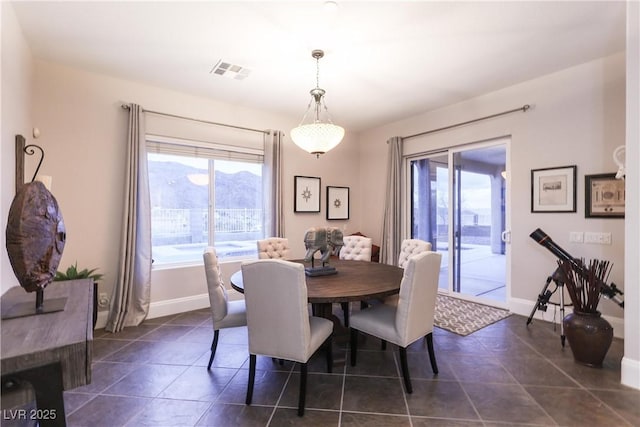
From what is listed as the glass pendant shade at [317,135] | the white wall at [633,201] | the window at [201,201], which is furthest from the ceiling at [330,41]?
the window at [201,201]

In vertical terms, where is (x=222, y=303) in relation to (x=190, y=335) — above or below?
above

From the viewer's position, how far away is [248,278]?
6.17 ft

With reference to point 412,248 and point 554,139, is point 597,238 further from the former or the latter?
point 412,248

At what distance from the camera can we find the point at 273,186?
14.1 ft

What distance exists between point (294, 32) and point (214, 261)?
79.7 inches

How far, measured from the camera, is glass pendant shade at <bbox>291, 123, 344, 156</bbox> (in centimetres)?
278

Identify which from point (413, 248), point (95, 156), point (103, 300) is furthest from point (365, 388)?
point (95, 156)

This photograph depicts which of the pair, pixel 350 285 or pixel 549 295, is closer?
pixel 350 285

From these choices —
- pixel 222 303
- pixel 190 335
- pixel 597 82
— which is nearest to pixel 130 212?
pixel 190 335

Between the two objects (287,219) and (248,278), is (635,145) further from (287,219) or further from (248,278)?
(287,219)

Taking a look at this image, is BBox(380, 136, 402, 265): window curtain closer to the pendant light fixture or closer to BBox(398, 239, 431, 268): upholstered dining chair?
BBox(398, 239, 431, 268): upholstered dining chair

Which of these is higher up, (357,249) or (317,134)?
(317,134)

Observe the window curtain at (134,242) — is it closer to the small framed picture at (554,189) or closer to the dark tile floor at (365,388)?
the dark tile floor at (365,388)

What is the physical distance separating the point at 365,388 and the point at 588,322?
189 centimetres
